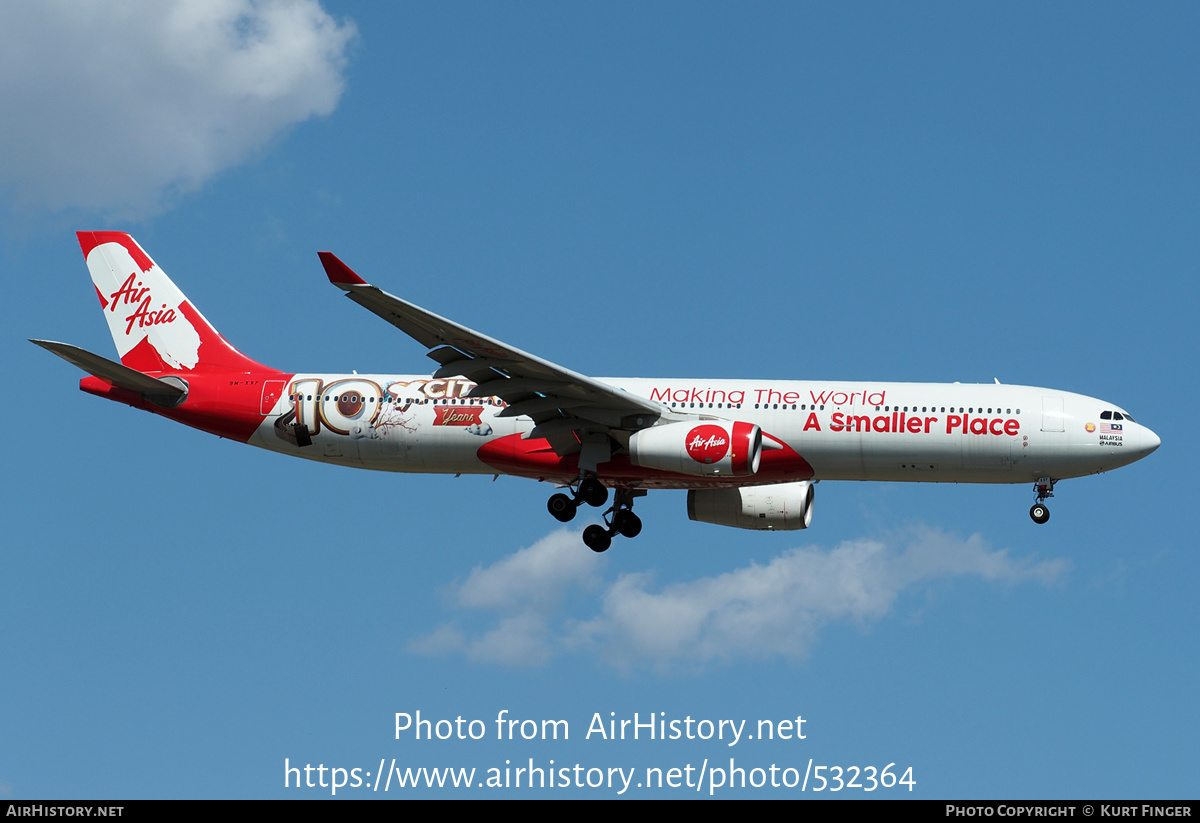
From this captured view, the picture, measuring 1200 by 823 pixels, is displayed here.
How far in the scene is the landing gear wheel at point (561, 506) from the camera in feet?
122

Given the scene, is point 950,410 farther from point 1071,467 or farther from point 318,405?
point 318,405

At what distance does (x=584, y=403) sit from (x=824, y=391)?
636cm

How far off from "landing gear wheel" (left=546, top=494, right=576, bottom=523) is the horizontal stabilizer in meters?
10.8

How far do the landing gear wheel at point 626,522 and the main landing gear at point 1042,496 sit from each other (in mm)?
10635

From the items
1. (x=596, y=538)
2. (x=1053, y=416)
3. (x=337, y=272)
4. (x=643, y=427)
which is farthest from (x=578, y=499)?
(x=1053, y=416)

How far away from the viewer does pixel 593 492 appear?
36344 mm

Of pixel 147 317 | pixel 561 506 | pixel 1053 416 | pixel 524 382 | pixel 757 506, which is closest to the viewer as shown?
pixel 524 382

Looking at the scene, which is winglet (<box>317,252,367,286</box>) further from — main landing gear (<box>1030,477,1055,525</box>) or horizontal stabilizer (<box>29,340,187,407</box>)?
main landing gear (<box>1030,477,1055,525</box>)

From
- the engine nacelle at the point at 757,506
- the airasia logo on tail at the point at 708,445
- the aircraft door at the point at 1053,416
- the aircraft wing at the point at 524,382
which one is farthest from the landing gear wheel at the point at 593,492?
the aircraft door at the point at 1053,416

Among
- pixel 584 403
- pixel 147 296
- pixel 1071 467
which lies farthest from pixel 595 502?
pixel 147 296

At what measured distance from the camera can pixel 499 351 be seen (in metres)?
32.2

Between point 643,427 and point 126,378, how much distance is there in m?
14.4

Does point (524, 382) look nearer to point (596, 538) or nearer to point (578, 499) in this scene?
point (578, 499)

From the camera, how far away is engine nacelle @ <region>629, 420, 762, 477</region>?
3375 cm
